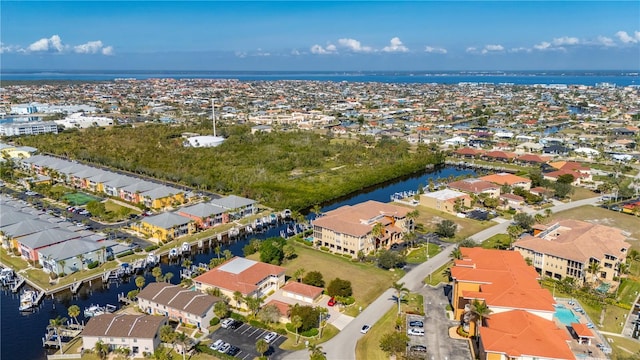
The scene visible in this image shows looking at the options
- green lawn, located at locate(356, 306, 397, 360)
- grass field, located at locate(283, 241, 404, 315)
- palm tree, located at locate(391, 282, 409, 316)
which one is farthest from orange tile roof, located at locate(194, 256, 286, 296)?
palm tree, located at locate(391, 282, 409, 316)

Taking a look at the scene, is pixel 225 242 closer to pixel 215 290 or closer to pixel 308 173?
pixel 215 290

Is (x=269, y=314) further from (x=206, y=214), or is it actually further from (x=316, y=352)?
(x=206, y=214)

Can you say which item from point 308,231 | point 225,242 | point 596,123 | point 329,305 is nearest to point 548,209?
Result: point 308,231

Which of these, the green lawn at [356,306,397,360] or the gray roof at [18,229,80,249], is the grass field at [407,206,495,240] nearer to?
the green lawn at [356,306,397,360]

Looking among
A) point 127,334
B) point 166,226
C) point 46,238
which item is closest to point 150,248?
point 166,226

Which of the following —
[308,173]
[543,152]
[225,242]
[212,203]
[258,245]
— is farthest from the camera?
[543,152]

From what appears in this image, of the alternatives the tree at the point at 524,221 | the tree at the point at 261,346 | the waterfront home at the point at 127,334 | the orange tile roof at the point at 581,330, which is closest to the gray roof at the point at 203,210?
the waterfront home at the point at 127,334

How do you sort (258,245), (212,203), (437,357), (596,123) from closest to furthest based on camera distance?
(437,357)
(258,245)
(212,203)
(596,123)

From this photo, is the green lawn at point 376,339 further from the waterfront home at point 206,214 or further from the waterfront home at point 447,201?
the waterfront home at point 447,201
